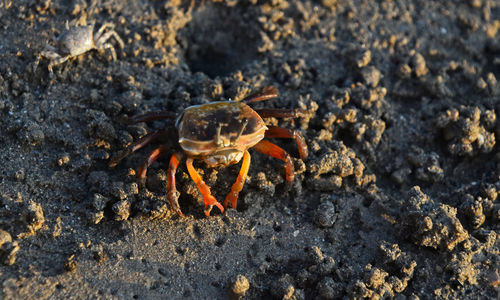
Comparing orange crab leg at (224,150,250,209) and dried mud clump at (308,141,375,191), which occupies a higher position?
orange crab leg at (224,150,250,209)

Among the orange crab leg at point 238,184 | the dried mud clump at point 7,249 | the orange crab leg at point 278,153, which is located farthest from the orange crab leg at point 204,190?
the dried mud clump at point 7,249

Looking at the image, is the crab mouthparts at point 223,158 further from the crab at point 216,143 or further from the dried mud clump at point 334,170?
the dried mud clump at point 334,170

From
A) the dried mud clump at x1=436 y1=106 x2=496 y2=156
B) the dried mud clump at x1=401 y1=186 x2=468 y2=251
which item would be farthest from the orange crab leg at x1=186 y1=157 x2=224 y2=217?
the dried mud clump at x1=436 y1=106 x2=496 y2=156

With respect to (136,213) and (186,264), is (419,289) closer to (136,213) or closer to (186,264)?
(186,264)

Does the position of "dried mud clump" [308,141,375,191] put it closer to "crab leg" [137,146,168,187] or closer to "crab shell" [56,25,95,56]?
"crab leg" [137,146,168,187]

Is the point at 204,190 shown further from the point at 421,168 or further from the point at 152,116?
the point at 421,168

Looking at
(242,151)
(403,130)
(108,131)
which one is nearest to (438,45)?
(403,130)
